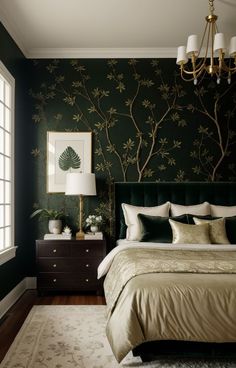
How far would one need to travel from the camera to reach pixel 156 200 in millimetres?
4859

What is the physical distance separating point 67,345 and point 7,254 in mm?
1372

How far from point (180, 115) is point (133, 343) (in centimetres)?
336

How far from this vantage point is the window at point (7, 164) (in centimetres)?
407

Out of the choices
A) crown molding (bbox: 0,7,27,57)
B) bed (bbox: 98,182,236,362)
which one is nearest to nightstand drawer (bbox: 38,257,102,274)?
bed (bbox: 98,182,236,362)

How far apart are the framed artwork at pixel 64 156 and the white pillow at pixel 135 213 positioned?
797 millimetres

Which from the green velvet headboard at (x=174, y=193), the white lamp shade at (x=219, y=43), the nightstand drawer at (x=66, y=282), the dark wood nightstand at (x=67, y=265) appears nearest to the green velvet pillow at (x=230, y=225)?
→ the green velvet headboard at (x=174, y=193)

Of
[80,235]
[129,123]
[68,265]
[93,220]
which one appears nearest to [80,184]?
[93,220]

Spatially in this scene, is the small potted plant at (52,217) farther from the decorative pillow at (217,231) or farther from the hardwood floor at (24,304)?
the decorative pillow at (217,231)

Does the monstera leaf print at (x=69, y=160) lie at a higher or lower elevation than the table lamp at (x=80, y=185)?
higher

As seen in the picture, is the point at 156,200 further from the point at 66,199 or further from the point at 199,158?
the point at 66,199

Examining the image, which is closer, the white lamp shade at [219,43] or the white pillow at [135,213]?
the white lamp shade at [219,43]

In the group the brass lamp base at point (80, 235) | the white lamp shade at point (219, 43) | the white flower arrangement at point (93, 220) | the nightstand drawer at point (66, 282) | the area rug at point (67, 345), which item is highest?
the white lamp shade at point (219, 43)

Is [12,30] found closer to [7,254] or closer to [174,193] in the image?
[7,254]

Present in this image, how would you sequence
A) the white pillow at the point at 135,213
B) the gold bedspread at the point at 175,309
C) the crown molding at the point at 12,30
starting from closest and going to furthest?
the gold bedspread at the point at 175,309 → the crown molding at the point at 12,30 → the white pillow at the point at 135,213
